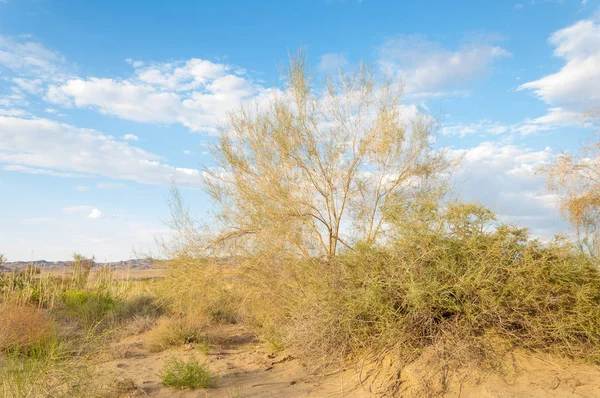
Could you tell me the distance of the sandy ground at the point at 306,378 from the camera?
20.0 feet

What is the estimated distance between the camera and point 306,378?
7855mm

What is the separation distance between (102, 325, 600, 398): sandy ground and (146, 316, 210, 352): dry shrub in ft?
0.92

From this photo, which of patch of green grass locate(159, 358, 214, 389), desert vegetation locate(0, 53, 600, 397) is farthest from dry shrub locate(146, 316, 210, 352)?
patch of green grass locate(159, 358, 214, 389)

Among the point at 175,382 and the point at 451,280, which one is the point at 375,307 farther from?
the point at 175,382

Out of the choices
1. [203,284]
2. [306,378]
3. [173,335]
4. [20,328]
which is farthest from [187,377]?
[20,328]

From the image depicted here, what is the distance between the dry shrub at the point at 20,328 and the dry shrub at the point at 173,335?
85.9 inches

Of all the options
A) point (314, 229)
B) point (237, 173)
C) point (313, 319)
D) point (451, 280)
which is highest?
point (237, 173)

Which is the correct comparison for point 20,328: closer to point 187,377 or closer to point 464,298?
point 187,377

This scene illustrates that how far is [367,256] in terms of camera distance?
7.46 meters

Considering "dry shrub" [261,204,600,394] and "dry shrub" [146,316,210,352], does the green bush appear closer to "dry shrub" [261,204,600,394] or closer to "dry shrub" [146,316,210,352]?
"dry shrub" [146,316,210,352]

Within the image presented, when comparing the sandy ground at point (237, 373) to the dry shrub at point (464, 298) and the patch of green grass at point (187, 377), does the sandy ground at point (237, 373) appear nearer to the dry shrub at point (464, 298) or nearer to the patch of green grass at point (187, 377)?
the patch of green grass at point (187, 377)

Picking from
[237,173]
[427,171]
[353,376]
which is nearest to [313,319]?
[353,376]

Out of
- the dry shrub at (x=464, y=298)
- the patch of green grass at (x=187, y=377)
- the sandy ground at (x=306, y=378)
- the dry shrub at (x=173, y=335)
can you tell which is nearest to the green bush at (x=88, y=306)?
the dry shrub at (x=173, y=335)

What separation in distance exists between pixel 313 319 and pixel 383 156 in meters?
6.11
